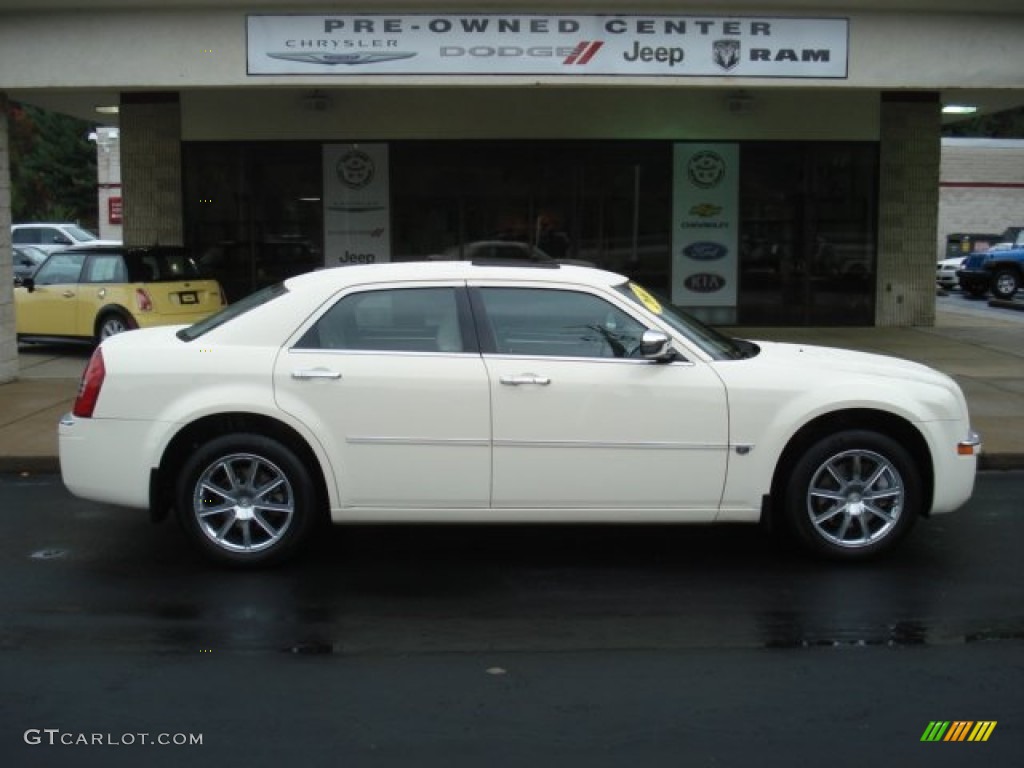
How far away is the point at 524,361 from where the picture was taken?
6133 millimetres

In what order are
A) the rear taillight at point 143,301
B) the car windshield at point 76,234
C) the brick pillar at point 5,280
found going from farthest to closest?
the car windshield at point 76,234, the rear taillight at point 143,301, the brick pillar at point 5,280

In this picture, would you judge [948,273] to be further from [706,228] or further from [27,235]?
[27,235]

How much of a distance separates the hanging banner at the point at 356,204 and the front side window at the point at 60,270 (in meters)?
4.28

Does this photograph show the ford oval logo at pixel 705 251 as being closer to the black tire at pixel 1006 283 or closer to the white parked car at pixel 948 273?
the black tire at pixel 1006 283

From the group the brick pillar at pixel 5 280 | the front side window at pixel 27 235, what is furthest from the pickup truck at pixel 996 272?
the front side window at pixel 27 235

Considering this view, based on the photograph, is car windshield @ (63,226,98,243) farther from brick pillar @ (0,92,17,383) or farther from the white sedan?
the white sedan

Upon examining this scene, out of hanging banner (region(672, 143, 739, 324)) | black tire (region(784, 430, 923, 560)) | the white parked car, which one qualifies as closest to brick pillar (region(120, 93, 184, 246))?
hanging banner (region(672, 143, 739, 324))

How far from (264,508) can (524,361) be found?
159 cm

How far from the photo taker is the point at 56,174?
59.3 meters

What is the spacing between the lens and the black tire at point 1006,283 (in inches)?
1051

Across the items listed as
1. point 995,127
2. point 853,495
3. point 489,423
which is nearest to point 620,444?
point 489,423

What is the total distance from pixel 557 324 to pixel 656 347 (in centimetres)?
58

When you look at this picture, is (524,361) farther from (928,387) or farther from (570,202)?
(570,202)

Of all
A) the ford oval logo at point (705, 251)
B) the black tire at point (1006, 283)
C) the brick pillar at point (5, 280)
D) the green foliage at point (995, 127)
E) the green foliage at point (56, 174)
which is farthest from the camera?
the green foliage at point (995, 127)
